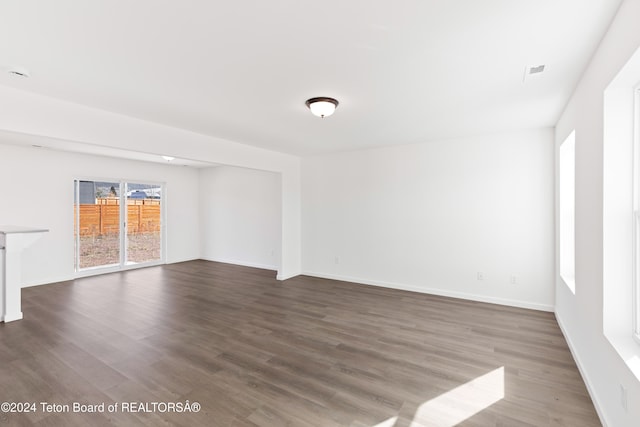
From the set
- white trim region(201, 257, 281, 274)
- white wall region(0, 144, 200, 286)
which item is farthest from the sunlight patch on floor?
white wall region(0, 144, 200, 286)

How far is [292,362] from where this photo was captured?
2.79 metres

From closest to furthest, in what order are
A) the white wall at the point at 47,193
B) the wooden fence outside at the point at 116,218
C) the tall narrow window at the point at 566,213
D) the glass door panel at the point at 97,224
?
1. the tall narrow window at the point at 566,213
2. the white wall at the point at 47,193
3. the glass door panel at the point at 97,224
4. the wooden fence outside at the point at 116,218

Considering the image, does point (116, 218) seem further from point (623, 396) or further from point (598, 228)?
point (623, 396)

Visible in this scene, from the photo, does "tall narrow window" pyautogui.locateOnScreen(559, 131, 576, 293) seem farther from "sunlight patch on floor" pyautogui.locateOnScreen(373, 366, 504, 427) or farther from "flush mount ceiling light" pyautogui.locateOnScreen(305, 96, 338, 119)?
"flush mount ceiling light" pyautogui.locateOnScreen(305, 96, 338, 119)

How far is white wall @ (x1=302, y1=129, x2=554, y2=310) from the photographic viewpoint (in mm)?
4168

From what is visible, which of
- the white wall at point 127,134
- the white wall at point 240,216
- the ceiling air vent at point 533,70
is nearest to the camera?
the ceiling air vent at point 533,70

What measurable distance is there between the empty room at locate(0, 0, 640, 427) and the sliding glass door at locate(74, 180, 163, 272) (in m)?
0.09

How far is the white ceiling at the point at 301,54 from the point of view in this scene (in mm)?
1641

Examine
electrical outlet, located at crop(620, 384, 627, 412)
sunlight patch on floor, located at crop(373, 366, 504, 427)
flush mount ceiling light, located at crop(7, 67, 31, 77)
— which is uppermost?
flush mount ceiling light, located at crop(7, 67, 31, 77)

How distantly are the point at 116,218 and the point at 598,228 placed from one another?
7.96 meters

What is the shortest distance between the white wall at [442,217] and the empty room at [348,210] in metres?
0.03

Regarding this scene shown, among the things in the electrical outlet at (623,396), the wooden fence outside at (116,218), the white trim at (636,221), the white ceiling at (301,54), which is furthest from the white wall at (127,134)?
the electrical outlet at (623,396)

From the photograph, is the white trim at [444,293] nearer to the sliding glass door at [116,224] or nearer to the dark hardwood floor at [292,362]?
the dark hardwood floor at [292,362]

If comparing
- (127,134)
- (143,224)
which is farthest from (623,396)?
(143,224)
